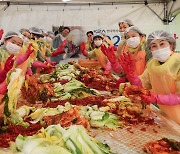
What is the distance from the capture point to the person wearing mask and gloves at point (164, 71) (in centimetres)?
298

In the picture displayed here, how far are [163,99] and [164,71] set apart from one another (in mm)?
341

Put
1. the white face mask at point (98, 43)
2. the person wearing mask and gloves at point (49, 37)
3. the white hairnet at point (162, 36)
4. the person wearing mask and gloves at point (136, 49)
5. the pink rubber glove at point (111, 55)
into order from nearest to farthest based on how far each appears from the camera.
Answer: the white hairnet at point (162, 36)
the pink rubber glove at point (111, 55)
the person wearing mask and gloves at point (136, 49)
the white face mask at point (98, 43)
the person wearing mask and gloves at point (49, 37)

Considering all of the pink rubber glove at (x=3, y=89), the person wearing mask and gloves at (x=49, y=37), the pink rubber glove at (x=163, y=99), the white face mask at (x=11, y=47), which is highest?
the person wearing mask and gloves at (x=49, y=37)

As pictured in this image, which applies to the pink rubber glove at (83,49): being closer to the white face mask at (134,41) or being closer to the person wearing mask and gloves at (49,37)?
the person wearing mask and gloves at (49,37)

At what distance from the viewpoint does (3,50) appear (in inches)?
171

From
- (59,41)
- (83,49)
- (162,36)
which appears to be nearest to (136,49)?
(162,36)

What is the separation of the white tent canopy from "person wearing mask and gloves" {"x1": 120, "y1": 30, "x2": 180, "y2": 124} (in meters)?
5.75

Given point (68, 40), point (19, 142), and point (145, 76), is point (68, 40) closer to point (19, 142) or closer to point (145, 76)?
point (145, 76)

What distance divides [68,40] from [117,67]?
4474 mm

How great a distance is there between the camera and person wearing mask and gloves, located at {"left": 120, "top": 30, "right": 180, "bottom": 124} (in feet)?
9.77

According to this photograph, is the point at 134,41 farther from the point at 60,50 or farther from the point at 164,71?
the point at 60,50

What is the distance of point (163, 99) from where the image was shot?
285 cm

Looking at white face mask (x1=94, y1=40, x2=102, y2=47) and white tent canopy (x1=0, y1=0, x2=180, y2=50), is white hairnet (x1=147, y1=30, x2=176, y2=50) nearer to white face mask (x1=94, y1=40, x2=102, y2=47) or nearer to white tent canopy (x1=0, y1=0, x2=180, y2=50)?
white face mask (x1=94, y1=40, x2=102, y2=47)

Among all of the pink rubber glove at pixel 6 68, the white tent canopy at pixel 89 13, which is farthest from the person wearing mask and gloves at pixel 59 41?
the pink rubber glove at pixel 6 68
